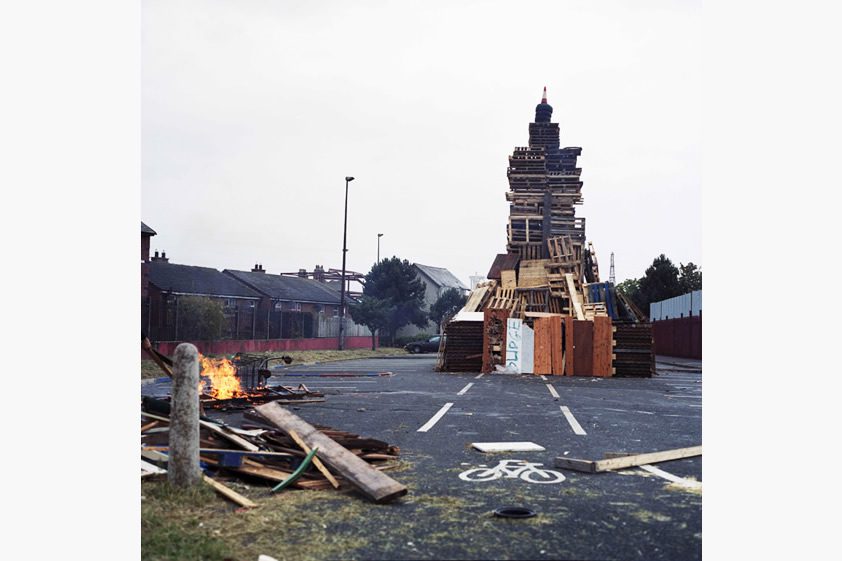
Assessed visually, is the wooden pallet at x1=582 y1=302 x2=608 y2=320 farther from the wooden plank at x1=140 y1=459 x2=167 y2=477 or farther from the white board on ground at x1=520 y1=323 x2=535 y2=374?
the wooden plank at x1=140 y1=459 x2=167 y2=477

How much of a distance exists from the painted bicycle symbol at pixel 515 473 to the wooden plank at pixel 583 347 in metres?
15.4

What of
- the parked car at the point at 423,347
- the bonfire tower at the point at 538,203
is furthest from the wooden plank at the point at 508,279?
the parked car at the point at 423,347

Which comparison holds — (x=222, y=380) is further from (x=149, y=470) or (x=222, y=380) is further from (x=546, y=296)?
(x=546, y=296)

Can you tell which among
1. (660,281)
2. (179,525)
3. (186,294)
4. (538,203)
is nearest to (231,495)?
(179,525)

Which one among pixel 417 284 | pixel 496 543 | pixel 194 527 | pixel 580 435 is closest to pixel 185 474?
pixel 194 527

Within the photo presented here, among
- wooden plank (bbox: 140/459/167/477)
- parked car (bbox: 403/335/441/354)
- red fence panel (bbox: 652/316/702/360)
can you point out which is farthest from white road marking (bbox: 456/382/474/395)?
parked car (bbox: 403/335/441/354)

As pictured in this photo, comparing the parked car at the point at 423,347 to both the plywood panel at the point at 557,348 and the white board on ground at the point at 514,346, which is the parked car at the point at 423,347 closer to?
the white board on ground at the point at 514,346

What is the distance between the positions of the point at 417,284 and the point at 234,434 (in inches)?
2048

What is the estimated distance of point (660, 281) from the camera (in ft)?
173

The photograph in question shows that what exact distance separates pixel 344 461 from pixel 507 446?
9.03ft

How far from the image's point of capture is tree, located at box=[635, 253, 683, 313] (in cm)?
5200

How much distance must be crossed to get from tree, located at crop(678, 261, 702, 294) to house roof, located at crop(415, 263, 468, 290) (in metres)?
29.3

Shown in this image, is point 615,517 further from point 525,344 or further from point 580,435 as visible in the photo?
point 525,344

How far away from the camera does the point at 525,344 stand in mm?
23312
